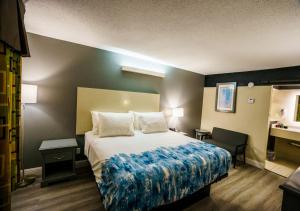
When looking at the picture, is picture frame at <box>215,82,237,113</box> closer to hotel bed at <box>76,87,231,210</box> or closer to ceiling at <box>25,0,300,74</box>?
ceiling at <box>25,0,300,74</box>

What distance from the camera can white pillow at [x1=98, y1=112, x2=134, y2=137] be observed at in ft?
8.21

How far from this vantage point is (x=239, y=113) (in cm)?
382

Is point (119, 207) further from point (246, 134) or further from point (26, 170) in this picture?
point (246, 134)

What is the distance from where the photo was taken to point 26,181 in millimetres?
2182

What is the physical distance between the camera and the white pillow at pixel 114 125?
2.50 meters

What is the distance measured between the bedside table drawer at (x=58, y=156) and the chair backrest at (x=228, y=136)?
3565 millimetres

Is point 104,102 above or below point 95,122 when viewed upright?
above

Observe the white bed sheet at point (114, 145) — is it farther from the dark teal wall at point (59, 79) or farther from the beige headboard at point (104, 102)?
the dark teal wall at point (59, 79)

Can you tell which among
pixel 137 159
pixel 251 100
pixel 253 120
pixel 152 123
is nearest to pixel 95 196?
pixel 137 159

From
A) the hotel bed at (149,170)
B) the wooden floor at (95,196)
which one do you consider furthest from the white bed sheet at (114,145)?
the wooden floor at (95,196)

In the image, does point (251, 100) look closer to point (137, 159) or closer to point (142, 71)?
point (142, 71)

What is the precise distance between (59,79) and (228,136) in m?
4.06

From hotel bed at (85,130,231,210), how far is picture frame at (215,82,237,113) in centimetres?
217

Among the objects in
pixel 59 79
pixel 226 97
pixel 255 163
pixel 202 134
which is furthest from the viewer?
pixel 202 134
